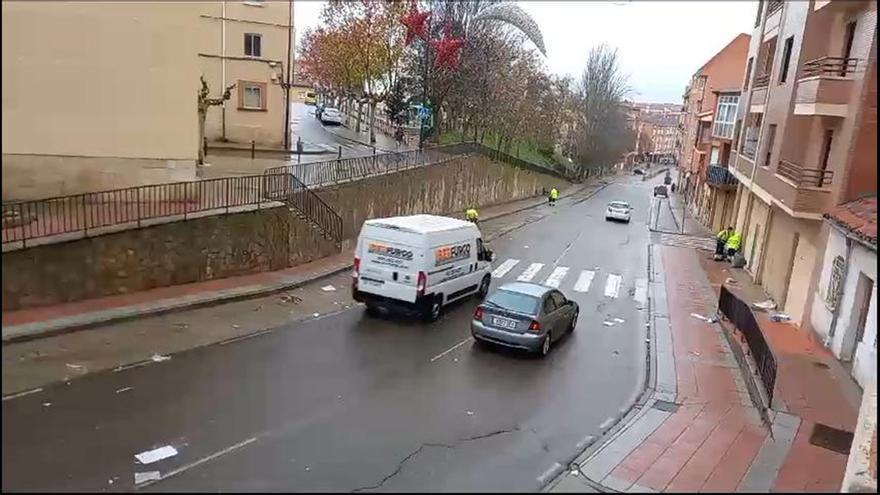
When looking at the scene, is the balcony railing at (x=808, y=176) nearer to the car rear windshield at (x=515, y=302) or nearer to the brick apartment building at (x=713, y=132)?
the car rear windshield at (x=515, y=302)

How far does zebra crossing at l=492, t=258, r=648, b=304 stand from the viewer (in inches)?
806

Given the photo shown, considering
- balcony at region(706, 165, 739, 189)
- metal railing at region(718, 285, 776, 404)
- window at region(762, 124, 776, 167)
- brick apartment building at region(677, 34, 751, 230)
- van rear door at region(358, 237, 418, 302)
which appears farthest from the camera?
brick apartment building at region(677, 34, 751, 230)

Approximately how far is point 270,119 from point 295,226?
44.5 ft

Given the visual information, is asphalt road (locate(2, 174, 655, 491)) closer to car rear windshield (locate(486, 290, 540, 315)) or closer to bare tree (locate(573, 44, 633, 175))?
car rear windshield (locate(486, 290, 540, 315))

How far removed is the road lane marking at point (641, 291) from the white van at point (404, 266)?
23.2 ft

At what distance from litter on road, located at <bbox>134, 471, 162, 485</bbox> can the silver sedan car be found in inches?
291

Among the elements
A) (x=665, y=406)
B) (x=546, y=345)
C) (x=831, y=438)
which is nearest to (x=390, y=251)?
(x=546, y=345)

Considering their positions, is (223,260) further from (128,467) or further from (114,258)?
(128,467)

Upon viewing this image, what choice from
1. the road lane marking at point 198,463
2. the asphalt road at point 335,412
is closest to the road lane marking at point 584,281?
the asphalt road at point 335,412

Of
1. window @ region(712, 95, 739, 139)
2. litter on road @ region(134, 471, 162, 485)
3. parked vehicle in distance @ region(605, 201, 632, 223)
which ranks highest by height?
window @ region(712, 95, 739, 139)

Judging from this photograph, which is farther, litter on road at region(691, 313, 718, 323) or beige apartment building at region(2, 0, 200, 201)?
litter on road at region(691, 313, 718, 323)

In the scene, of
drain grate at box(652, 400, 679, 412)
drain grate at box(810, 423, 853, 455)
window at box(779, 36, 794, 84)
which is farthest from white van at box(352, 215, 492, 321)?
window at box(779, 36, 794, 84)

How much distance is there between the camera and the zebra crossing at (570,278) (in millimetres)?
20469

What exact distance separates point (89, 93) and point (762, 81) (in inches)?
1087
